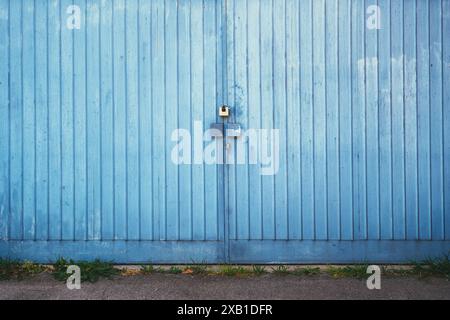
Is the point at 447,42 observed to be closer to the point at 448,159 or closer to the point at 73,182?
the point at 448,159

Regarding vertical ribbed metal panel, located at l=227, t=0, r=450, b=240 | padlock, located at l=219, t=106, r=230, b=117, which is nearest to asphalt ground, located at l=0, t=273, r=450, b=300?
vertical ribbed metal panel, located at l=227, t=0, r=450, b=240

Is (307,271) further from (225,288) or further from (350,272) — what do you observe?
(225,288)

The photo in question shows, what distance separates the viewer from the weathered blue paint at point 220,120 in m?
5.08

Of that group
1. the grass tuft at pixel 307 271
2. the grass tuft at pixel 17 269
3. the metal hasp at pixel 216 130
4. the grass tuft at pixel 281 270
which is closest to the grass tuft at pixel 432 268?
the grass tuft at pixel 307 271

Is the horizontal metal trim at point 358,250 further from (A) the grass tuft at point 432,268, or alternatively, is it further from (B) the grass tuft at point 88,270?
(B) the grass tuft at point 88,270

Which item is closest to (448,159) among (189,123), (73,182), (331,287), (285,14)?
(331,287)

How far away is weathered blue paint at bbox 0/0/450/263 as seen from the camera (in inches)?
200

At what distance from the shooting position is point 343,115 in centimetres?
510

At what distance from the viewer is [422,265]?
504cm

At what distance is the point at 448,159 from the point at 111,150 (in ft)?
10.3

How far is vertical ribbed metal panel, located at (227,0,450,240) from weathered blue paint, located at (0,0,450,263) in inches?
0.5

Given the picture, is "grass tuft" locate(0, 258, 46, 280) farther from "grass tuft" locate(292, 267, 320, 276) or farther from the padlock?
"grass tuft" locate(292, 267, 320, 276)

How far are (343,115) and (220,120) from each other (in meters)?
1.14
